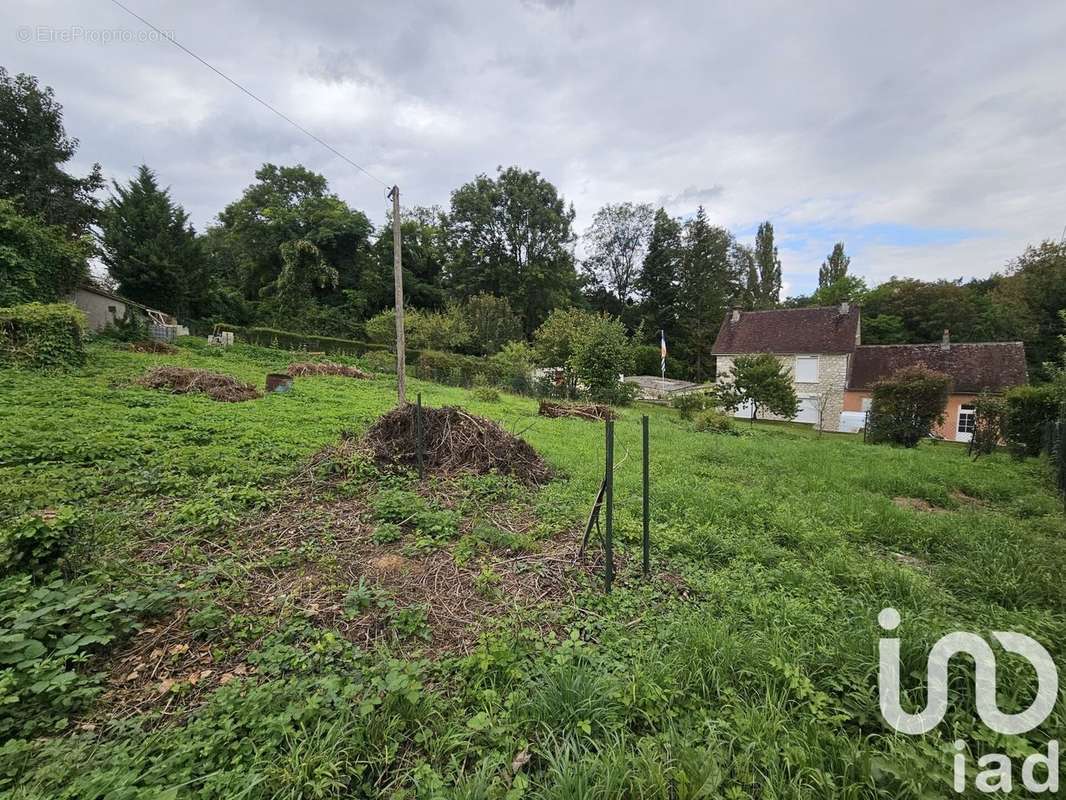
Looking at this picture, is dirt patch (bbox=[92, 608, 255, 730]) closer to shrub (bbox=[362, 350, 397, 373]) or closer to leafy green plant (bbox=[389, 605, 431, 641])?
leafy green plant (bbox=[389, 605, 431, 641])

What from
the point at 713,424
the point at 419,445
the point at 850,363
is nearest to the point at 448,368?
the point at 713,424

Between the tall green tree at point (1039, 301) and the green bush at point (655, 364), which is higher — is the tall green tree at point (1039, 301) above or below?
above

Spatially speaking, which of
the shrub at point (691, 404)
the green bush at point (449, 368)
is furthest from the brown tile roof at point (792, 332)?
the green bush at point (449, 368)

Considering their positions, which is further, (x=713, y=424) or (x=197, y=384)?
(x=713, y=424)

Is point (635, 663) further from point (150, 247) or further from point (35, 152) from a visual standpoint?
point (35, 152)

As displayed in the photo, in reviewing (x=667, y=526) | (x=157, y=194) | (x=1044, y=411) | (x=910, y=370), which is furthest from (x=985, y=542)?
(x=157, y=194)

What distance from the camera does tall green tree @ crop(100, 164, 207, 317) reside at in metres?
22.1

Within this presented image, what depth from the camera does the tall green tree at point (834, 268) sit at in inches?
1590

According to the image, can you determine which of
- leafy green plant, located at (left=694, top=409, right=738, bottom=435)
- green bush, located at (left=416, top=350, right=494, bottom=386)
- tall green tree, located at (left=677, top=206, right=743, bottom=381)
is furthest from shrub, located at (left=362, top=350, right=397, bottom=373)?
tall green tree, located at (left=677, top=206, right=743, bottom=381)

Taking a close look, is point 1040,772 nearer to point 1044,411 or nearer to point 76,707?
point 76,707

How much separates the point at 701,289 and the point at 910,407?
26566 millimetres

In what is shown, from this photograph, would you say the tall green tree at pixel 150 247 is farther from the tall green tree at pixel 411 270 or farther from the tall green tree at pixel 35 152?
the tall green tree at pixel 411 270

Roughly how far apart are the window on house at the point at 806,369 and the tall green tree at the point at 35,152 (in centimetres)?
3692

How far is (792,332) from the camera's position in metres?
24.6
